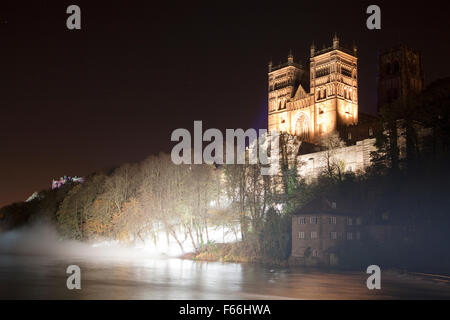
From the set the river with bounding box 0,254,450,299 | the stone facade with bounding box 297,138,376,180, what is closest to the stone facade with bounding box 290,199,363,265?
the river with bounding box 0,254,450,299

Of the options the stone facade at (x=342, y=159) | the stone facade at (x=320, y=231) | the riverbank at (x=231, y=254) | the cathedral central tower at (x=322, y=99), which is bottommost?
the riverbank at (x=231, y=254)

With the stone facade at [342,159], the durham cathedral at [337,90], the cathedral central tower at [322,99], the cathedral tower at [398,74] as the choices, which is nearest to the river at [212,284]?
the stone facade at [342,159]

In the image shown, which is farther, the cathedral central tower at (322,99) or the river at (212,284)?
the cathedral central tower at (322,99)

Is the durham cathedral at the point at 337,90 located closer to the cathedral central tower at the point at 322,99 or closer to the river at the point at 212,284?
the cathedral central tower at the point at 322,99

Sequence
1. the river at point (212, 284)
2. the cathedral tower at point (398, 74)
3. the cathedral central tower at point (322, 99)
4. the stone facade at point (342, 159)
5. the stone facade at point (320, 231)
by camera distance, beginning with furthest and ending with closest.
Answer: the cathedral tower at point (398, 74), the cathedral central tower at point (322, 99), the stone facade at point (342, 159), the stone facade at point (320, 231), the river at point (212, 284)

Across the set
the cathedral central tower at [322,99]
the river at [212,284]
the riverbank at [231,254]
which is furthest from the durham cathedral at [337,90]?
the river at [212,284]

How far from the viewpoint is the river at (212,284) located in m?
28.3

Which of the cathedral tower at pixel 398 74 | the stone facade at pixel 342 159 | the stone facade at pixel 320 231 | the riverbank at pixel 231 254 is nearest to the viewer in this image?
the stone facade at pixel 320 231

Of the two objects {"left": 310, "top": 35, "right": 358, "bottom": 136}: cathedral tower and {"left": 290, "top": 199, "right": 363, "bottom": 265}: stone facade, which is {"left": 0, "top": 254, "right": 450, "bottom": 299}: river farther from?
{"left": 310, "top": 35, "right": 358, "bottom": 136}: cathedral tower

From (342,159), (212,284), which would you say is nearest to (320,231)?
(212,284)

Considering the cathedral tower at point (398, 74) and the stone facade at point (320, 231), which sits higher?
the cathedral tower at point (398, 74)

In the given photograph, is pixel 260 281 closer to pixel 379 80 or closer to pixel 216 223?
pixel 216 223

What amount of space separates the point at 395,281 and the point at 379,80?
9187cm

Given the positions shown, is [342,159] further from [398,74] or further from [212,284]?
[398,74]
